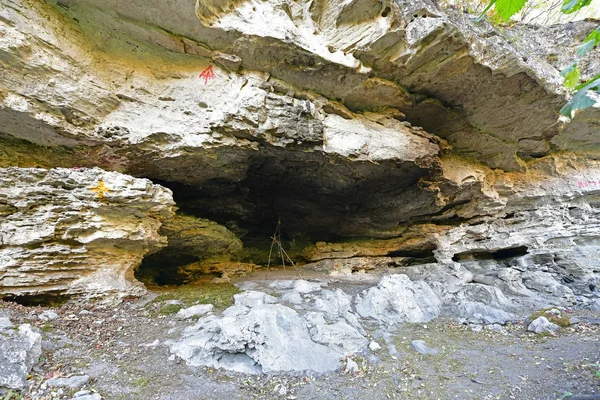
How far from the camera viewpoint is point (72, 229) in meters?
4.69

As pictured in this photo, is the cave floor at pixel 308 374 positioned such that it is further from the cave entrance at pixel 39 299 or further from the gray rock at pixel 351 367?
the cave entrance at pixel 39 299

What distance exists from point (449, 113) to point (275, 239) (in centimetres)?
695

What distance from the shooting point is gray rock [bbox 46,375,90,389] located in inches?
104

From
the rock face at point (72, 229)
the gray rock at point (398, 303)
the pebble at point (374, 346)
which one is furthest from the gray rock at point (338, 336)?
the rock face at point (72, 229)

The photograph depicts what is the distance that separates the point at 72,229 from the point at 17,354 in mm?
2501

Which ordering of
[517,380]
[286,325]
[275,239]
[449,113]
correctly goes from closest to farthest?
[517,380] → [286,325] → [449,113] → [275,239]

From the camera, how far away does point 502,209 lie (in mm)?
8820

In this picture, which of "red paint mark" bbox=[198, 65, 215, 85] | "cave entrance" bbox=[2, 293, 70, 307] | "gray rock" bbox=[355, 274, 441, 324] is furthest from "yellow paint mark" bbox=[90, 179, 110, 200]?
"gray rock" bbox=[355, 274, 441, 324]

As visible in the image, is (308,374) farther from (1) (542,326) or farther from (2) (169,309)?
(1) (542,326)

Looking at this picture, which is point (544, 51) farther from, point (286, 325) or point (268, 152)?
point (286, 325)

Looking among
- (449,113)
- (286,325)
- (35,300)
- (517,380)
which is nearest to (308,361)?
(286,325)

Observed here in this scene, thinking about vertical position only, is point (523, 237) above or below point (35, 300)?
above

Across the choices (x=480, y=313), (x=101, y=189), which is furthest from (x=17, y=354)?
(x=480, y=313)

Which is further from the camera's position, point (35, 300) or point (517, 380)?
point (35, 300)
